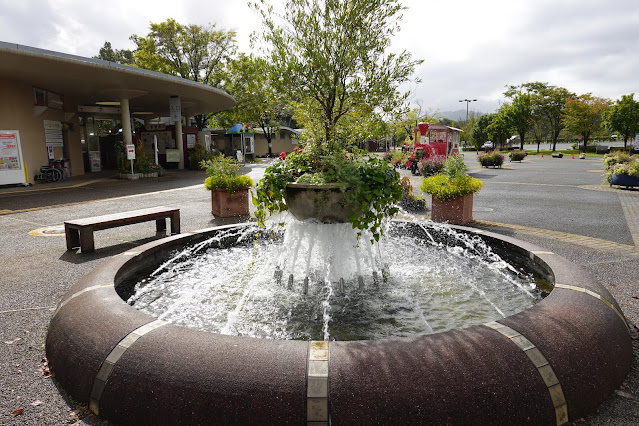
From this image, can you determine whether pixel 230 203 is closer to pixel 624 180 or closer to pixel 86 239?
pixel 86 239

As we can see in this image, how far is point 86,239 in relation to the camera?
22.4 ft

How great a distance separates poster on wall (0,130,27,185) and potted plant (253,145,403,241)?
1757cm

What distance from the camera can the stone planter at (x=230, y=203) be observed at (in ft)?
32.8

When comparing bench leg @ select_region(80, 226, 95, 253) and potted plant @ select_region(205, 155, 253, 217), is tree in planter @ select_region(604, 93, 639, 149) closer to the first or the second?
potted plant @ select_region(205, 155, 253, 217)

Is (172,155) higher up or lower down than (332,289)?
higher up

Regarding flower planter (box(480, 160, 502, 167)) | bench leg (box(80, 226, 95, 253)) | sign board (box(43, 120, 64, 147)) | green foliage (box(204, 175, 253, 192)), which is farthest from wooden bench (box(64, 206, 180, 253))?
flower planter (box(480, 160, 502, 167))

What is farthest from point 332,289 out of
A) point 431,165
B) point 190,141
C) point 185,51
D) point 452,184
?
point 185,51

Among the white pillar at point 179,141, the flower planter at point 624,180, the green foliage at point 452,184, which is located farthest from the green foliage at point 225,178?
the white pillar at point 179,141

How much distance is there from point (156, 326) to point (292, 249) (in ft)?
7.97

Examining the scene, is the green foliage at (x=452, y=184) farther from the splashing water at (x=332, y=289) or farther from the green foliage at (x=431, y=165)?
the green foliage at (x=431, y=165)

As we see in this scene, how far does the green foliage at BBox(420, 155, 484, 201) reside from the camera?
8738mm

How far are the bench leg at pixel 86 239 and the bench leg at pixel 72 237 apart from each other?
0.45m

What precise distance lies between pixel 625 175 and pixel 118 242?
17.1 metres

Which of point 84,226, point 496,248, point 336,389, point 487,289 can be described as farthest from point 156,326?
point 84,226
